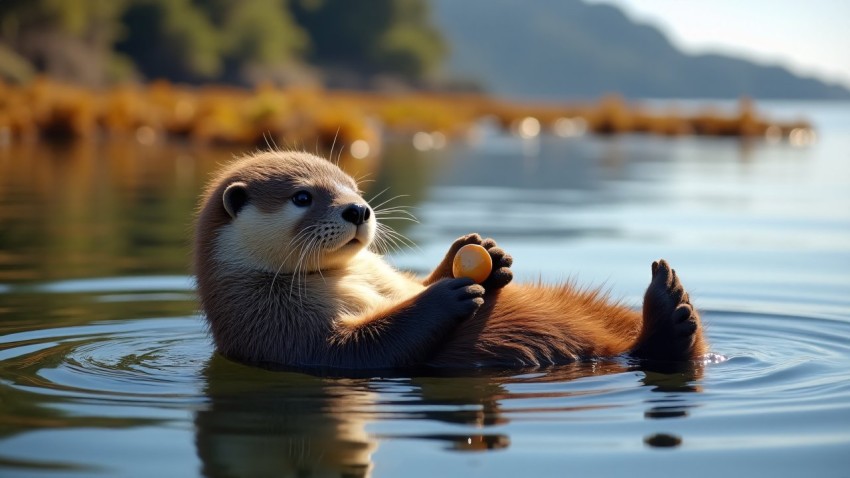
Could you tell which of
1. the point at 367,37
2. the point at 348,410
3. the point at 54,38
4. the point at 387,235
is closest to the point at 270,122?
the point at 387,235

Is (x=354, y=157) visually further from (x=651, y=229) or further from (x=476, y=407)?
(x=476, y=407)

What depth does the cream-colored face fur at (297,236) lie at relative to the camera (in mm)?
6023

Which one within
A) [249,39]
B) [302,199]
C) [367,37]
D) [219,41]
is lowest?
[302,199]

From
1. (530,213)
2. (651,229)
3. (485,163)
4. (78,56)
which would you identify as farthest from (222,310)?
(78,56)

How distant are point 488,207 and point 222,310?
28.7 ft

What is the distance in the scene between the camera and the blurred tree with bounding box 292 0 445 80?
84875 mm

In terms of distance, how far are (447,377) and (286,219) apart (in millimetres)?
1234

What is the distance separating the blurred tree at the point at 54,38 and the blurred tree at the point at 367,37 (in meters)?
30.4

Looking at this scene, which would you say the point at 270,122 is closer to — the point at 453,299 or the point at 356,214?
the point at 356,214

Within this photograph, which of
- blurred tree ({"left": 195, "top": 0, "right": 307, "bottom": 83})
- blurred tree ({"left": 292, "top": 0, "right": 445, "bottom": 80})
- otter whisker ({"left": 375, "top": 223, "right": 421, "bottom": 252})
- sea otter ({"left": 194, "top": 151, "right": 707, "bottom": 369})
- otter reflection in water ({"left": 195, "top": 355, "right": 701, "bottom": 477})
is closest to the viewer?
otter reflection in water ({"left": 195, "top": 355, "right": 701, "bottom": 477})

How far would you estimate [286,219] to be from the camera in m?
6.19

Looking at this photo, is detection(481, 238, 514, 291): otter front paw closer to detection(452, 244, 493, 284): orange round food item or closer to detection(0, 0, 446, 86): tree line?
detection(452, 244, 493, 284): orange round food item

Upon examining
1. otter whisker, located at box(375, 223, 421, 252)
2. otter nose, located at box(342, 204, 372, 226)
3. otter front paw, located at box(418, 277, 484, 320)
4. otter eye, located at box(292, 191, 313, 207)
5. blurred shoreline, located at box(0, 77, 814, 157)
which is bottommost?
otter front paw, located at box(418, 277, 484, 320)

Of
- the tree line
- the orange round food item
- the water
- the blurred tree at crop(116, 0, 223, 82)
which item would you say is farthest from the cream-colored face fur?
the blurred tree at crop(116, 0, 223, 82)
